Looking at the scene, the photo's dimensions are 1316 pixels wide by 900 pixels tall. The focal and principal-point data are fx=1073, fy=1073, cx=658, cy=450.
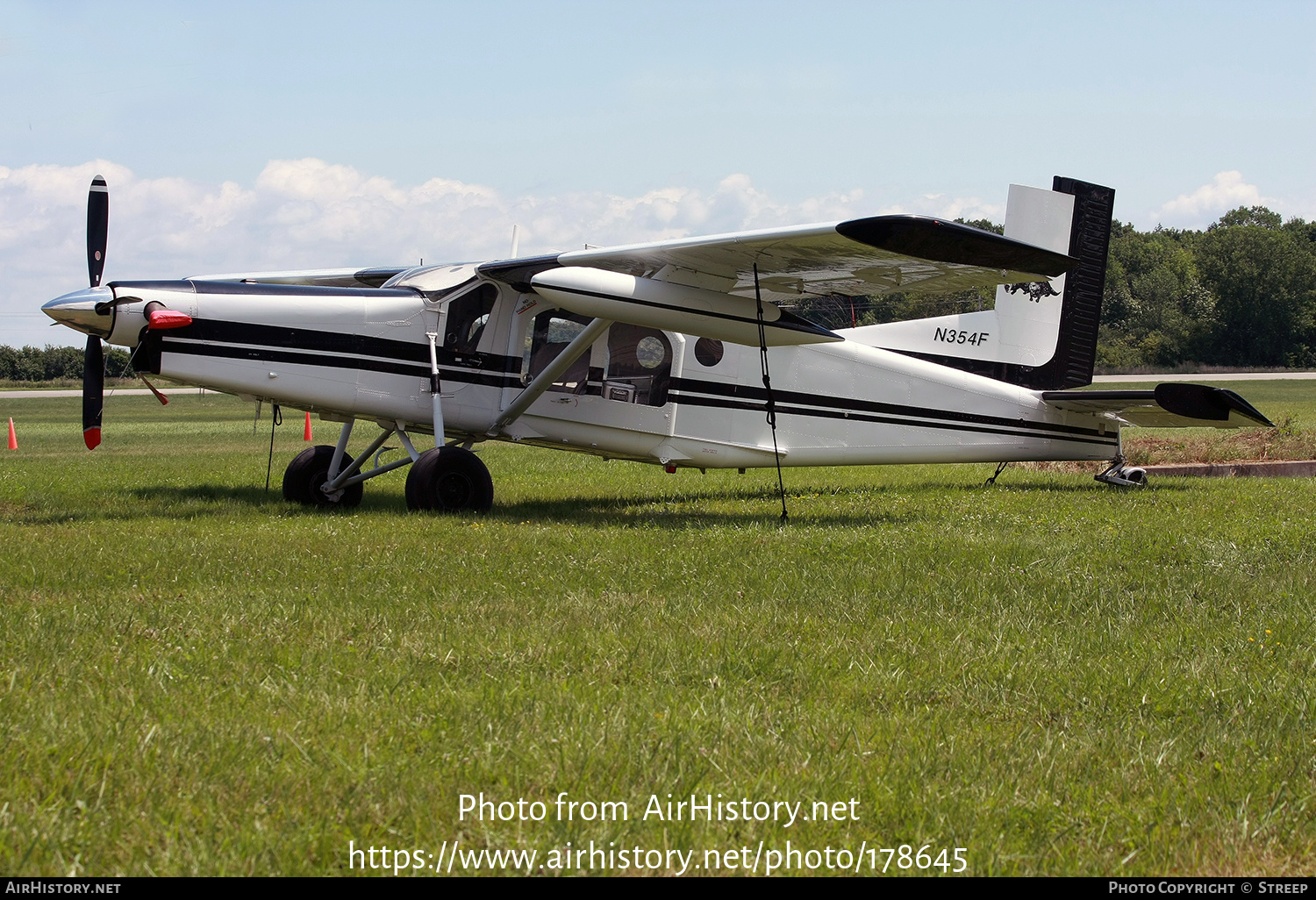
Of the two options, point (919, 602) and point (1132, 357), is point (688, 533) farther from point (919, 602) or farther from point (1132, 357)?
point (1132, 357)

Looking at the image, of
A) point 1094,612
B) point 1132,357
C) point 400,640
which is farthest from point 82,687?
point 1132,357

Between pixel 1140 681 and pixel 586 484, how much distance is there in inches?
420

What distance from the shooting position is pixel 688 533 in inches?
378

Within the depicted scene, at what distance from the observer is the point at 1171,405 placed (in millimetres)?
12656

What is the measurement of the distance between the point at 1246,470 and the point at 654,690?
14254 millimetres

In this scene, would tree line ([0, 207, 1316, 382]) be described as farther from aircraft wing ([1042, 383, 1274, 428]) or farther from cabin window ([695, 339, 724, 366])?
cabin window ([695, 339, 724, 366])

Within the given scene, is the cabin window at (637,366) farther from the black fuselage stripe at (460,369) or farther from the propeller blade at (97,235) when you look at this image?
the propeller blade at (97,235)

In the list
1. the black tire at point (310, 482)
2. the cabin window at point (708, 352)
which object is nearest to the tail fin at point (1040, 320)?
the cabin window at point (708, 352)

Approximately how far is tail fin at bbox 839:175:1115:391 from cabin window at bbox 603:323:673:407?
2632 mm

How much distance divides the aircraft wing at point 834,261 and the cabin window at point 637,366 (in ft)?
3.42

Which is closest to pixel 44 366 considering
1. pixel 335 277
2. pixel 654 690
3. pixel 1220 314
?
pixel 335 277

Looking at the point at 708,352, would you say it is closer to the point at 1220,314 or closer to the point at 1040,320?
the point at 1040,320

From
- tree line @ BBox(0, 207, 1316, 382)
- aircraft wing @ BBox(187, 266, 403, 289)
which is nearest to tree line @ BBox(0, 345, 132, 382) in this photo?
tree line @ BBox(0, 207, 1316, 382)

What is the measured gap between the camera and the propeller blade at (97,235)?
33.3 ft
